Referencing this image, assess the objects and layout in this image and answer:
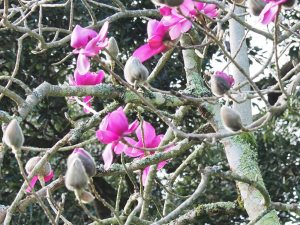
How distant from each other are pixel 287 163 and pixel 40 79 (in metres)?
1.42

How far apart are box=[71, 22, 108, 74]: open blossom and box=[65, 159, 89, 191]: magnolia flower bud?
22 cm

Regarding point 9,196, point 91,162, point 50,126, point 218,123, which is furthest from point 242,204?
point 50,126

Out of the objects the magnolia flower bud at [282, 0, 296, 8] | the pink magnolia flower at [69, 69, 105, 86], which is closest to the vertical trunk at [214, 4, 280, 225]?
the pink magnolia flower at [69, 69, 105, 86]

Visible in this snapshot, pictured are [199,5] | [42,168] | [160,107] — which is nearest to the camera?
[199,5]

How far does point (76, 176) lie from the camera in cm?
95

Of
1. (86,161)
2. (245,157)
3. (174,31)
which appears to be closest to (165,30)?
(174,31)

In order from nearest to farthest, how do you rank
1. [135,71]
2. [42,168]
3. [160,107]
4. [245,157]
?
[135,71] → [42,168] → [245,157] → [160,107]

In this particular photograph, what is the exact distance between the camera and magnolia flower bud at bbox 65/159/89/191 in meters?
0.95

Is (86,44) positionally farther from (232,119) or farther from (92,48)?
(232,119)

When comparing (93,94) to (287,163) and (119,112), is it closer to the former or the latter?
(119,112)

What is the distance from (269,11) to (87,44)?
29 cm

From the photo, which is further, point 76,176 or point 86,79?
point 86,79

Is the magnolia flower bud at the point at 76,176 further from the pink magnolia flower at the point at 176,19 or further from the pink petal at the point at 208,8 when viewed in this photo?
the pink petal at the point at 208,8

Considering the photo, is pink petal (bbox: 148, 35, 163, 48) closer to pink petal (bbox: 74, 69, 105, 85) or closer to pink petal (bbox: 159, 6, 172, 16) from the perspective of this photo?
pink petal (bbox: 159, 6, 172, 16)
